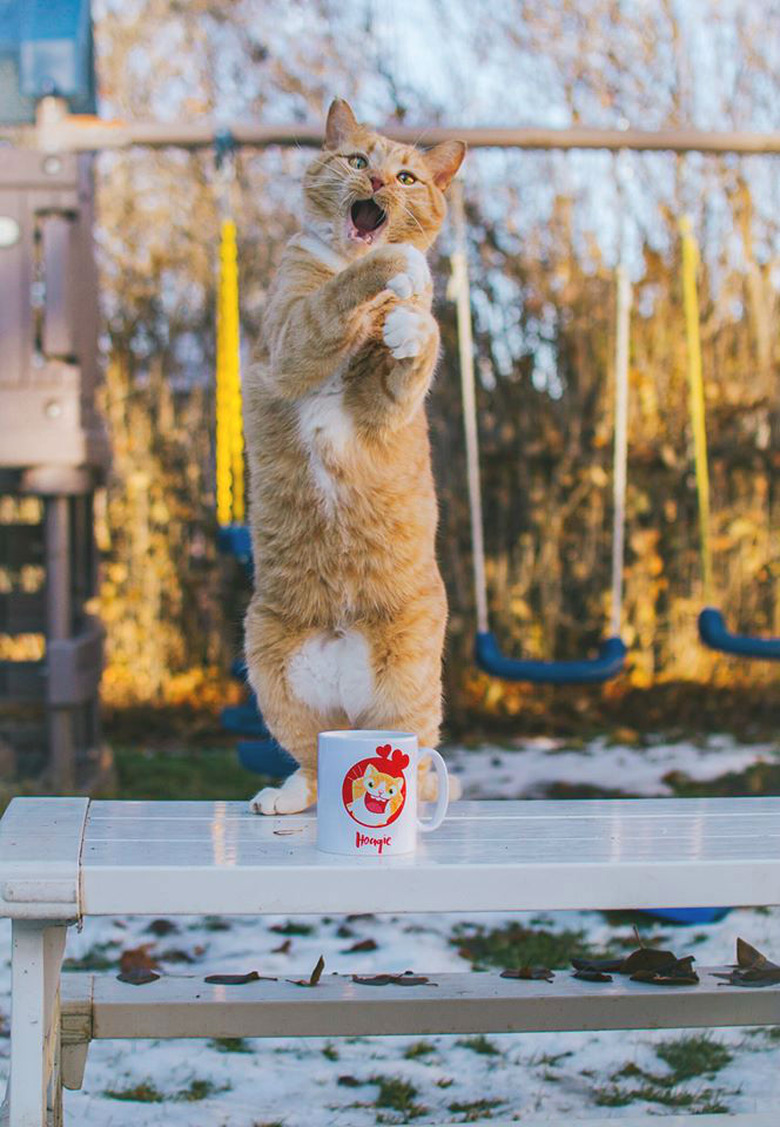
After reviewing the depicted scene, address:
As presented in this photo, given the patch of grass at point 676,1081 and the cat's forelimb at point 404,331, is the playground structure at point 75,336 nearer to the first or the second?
the patch of grass at point 676,1081

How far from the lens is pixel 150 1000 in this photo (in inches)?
64.2

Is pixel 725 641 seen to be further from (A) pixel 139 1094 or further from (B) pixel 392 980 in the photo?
(A) pixel 139 1094

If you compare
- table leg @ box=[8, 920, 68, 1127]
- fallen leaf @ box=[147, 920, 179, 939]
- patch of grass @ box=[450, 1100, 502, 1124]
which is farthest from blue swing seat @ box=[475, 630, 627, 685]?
table leg @ box=[8, 920, 68, 1127]

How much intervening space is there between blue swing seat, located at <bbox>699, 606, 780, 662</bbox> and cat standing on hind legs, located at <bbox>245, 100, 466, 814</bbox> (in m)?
1.74

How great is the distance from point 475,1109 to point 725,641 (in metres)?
1.70

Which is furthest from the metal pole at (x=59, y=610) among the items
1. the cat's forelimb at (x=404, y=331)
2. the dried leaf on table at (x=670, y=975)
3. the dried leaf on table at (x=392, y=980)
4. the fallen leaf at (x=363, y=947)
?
the cat's forelimb at (x=404, y=331)

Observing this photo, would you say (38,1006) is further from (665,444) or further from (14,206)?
(665,444)

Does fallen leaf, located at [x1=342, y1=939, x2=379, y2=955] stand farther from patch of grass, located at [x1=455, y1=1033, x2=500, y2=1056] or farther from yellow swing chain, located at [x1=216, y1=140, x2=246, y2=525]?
yellow swing chain, located at [x1=216, y1=140, x2=246, y2=525]

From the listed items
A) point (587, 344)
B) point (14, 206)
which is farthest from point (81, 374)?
point (587, 344)

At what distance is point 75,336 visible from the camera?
359cm

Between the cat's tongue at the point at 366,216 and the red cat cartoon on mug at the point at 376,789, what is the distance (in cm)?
75

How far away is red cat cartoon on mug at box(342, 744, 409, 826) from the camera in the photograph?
1.26 meters

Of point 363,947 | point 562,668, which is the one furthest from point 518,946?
point 562,668

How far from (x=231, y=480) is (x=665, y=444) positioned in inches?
89.1
